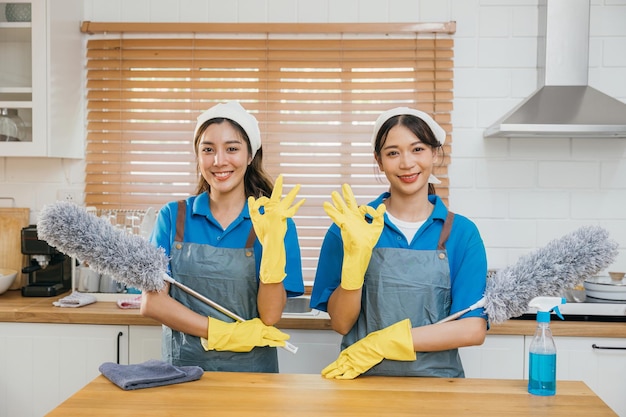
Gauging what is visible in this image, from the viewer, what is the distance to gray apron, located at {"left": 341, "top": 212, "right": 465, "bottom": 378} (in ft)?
5.84

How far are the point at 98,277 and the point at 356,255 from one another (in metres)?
1.45

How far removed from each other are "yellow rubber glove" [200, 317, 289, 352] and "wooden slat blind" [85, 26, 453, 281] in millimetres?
1181

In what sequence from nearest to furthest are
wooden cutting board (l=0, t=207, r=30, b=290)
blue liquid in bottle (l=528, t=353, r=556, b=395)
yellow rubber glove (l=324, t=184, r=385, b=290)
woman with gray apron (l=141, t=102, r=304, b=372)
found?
blue liquid in bottle (l=528, t=353, r=556, b=395) → yellow rubber glove (l=324, t=184, r=385, b=290) → woman with gray apron (l=141, t=102, r=304, b=372) → wooden cutting board (l=0, t=207, r=30, b=290)

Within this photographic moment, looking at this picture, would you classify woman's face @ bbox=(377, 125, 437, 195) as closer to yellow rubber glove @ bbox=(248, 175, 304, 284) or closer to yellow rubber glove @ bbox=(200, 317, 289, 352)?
yellow rubber glove @ bbox=(248, 175, 304, 284)

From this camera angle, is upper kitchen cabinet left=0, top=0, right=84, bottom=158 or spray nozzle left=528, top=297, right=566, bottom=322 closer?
spray nozzle left=528, top=297, right=566, bottom=322

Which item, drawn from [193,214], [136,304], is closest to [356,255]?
[193,214]

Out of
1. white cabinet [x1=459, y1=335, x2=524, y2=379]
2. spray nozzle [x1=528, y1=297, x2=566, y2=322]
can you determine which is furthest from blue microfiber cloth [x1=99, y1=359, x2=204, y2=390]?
white cabinet [x1=459, y1=335, x2=524, y2=379]

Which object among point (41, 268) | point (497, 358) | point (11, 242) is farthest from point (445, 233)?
point (11, 242)

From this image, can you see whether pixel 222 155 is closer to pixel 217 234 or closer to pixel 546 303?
pixel 217 234

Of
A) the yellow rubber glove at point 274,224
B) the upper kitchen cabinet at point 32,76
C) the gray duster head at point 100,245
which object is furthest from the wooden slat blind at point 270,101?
the gray duster head at point 100,245

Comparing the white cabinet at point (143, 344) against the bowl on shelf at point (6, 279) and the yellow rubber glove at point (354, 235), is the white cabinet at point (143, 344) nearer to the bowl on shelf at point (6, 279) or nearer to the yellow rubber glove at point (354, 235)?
the bowl on shelf at point (6, 279)

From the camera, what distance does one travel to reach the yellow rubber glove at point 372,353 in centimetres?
163

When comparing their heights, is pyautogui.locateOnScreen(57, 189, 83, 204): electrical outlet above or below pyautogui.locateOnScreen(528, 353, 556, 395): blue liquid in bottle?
above

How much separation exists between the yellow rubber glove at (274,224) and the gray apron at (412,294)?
284 mm
